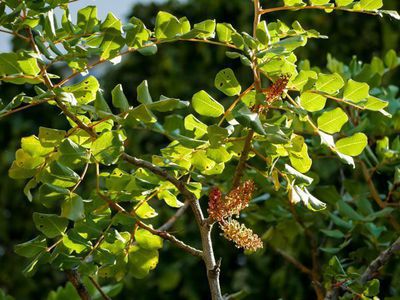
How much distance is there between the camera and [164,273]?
3391 millimetres

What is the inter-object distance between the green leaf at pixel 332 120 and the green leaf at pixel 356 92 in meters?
0.03

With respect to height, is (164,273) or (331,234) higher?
(331,234)

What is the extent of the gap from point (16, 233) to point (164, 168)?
9.79ft

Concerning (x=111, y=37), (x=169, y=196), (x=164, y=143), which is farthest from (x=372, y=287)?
(x=164, y=143)

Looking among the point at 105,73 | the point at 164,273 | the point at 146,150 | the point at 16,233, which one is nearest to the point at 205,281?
the point at 164,273

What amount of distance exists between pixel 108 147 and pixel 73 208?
0.29ft

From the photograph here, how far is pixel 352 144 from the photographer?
3.76 ft

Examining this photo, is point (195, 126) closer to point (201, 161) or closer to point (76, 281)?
point (201, 161)

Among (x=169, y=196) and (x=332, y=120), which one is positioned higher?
(x=332, y=120)

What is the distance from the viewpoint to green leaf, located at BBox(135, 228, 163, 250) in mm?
1210

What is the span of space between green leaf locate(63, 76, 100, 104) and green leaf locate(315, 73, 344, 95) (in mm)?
298

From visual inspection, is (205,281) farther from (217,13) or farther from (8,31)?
(8,31)

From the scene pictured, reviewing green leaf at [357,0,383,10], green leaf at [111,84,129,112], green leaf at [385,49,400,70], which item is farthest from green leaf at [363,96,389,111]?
green leaf at [385,49,400,70]

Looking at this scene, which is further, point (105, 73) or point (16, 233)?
point (105, 73)
